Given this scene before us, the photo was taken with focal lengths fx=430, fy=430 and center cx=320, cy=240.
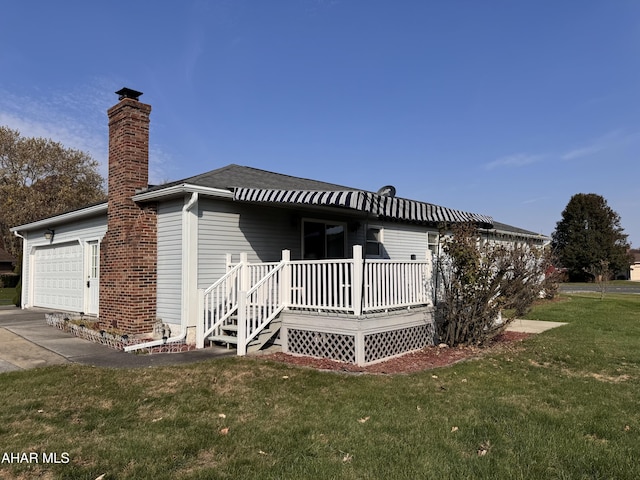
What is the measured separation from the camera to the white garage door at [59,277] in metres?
12.3

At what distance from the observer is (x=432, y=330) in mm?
8539

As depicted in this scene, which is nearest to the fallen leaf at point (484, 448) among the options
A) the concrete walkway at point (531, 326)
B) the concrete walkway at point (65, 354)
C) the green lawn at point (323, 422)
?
the green lawn at point (323, 422)

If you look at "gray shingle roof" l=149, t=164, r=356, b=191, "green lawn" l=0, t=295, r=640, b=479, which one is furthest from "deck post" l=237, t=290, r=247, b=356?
"gray shingle roof" l=149, t=164, r=356, b=191

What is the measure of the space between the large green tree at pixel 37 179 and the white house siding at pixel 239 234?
92.7 feet

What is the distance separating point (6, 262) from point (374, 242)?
41.6 meters

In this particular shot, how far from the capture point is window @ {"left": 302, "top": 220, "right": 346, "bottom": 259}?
426 inches

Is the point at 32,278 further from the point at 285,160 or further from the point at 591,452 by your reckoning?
the point at 591,452

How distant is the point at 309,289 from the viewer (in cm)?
748

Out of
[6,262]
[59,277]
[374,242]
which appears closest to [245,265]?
[374,242]

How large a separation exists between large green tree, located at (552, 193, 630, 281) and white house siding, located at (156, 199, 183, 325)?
48.1 metres

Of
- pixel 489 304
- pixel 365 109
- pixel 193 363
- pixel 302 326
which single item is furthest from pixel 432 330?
pixel 365 109

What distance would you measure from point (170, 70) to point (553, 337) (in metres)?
12.8

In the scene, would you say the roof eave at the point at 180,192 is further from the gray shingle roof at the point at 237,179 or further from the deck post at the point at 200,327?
the deck post at the point at 200,327

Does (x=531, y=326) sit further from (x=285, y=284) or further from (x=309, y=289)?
(x=285, y=284)
